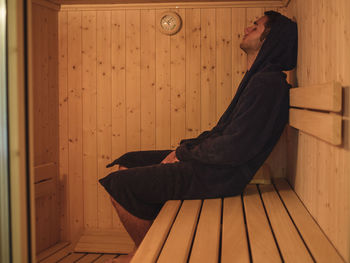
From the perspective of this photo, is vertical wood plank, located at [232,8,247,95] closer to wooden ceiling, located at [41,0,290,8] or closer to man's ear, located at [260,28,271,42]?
wooden ceiling, located at [41,0,290,8]

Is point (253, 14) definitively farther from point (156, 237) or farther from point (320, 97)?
point (156, 237)

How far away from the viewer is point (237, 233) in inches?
67.1

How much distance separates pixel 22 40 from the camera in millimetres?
1140

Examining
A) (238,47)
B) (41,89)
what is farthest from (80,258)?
(238,47)

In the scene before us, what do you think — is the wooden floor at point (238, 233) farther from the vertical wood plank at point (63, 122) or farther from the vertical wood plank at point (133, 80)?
the vertical wood plank at point (63, 122)

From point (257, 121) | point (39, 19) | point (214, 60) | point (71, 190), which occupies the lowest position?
point (71, 190)

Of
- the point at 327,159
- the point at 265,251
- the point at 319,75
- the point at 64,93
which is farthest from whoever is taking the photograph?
the point at 64,93

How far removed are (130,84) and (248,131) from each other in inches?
52.7

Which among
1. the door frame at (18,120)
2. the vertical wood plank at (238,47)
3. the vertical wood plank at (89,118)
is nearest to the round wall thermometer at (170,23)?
the vertical wood plank at (238,47)

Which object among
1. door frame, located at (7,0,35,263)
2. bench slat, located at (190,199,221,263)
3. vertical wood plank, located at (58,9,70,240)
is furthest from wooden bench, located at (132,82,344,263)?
vertical wood plank, located at (58,9,70,240)

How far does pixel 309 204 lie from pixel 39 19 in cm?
229

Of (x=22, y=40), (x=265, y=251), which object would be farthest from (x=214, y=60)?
(x=22, y=40)

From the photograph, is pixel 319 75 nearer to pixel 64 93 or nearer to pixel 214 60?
pixel 214 60

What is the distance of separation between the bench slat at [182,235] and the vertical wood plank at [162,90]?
1.13m
